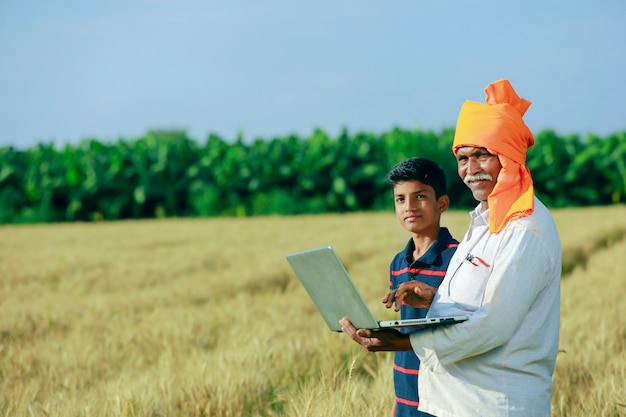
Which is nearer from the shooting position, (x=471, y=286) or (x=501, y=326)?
(x=501, y=326)

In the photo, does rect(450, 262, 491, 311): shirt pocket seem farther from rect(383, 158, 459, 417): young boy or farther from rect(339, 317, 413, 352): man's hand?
rect(383, 158, 459, 417): young boy

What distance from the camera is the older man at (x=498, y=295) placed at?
85.0 inches

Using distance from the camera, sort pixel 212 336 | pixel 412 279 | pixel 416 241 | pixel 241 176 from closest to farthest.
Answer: pixel 412 279
pixel 416 241
pixel 212 336
pixel 241 176

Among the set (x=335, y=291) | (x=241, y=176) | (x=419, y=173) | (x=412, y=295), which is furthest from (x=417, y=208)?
(x=241, y=176)

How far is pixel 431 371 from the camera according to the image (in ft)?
7.93

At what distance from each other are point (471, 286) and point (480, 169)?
36 centimetres

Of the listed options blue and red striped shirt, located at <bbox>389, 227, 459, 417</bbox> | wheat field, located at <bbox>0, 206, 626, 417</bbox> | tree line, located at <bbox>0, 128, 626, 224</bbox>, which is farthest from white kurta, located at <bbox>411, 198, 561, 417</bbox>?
tree line, located at <bbox>0, 128, 626, 224</bbox>

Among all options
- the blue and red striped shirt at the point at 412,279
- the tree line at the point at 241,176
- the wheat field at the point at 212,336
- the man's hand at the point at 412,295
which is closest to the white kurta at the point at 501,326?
the man's hand at the point at 412,295

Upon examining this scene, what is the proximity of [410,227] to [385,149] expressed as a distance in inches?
885

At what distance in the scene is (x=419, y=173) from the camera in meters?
2.96

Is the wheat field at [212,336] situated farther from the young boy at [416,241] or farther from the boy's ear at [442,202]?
the boy's ear at [442,202]

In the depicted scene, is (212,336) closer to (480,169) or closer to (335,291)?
(335,291)

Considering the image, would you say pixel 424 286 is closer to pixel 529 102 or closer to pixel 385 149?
pixel 529 102

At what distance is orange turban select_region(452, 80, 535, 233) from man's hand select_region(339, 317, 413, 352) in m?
0.42
